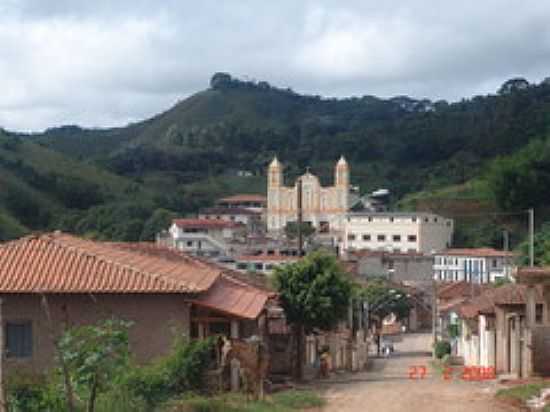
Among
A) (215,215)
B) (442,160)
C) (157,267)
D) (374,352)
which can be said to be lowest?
(374,352)

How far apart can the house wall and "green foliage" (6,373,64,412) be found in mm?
3994

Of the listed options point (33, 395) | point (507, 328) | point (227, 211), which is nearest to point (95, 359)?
point (33, 395)

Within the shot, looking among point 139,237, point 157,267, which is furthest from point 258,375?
point 139,237

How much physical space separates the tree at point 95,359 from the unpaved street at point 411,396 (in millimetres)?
6061

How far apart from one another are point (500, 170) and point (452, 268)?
32.7ft

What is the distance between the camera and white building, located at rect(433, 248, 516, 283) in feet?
296

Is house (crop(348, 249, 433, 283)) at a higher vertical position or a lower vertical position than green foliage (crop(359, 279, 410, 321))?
higher

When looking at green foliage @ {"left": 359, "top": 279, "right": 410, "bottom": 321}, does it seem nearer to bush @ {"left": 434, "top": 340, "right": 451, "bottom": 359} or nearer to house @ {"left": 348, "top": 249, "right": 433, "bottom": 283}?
house @ {"left": 348, "top": 249, "right": 433, "bottom": 283}

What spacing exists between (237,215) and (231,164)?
35910 millimetres

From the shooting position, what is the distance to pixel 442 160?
6088 inches

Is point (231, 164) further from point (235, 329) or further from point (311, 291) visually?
point (235, 329)

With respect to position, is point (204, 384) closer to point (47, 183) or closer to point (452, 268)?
point (452, 268)

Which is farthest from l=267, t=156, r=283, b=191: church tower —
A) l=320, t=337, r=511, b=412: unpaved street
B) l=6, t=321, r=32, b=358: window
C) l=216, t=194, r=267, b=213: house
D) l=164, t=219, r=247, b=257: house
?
l=6, t=321, r=32, b=358: window

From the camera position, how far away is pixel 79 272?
23.9m
